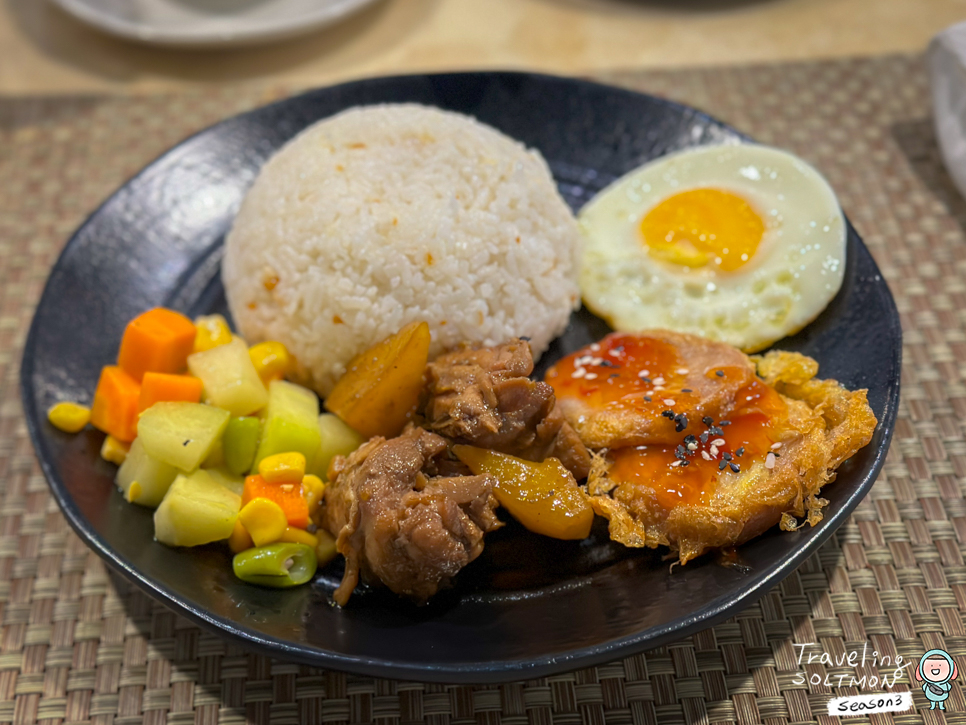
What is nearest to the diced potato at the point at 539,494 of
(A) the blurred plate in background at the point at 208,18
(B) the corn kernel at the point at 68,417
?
(B) the corn kernel at the point at 68,417

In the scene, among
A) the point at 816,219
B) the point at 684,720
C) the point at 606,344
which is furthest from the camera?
the point at 816,219

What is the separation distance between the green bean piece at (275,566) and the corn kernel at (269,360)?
78 centimetres

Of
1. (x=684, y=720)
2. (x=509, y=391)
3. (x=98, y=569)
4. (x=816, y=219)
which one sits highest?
(x=816, y=219)

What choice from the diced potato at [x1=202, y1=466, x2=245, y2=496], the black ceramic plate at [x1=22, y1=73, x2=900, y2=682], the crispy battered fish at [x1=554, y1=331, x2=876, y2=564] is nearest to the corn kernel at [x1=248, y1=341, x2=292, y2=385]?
the diced potato at [x1=202, y1=466, x2=245, y2=496]

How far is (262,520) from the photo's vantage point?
2.69 meters

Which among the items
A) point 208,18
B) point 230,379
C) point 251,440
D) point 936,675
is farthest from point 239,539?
point 208,18

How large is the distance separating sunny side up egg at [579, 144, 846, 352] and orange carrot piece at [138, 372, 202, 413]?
5.82ft

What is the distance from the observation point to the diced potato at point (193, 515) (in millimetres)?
2684

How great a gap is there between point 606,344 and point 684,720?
1418 millimetres

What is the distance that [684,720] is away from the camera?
249cm

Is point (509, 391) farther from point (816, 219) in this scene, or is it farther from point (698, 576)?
point (816, 219)

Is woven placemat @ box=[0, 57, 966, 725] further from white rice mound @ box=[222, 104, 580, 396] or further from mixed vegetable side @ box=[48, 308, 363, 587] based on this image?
white rice mound @ box=[222, 104, 580, 396]

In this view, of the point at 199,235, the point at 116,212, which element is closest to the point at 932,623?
the point at 199,235

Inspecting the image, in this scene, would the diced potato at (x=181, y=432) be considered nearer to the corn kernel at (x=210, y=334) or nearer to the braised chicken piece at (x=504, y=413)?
the corn kernel at (x=210, y=334)
